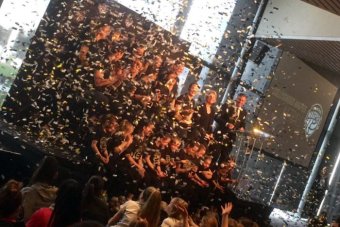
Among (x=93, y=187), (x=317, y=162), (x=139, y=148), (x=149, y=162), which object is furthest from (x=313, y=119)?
(x=93, y=187)

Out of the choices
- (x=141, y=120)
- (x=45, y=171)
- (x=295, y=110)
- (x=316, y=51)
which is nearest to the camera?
(x=45, y=171)

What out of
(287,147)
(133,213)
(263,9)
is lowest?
(133,213)

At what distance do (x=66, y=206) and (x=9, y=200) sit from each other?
52cm

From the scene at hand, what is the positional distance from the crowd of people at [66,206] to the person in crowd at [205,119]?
13.8 feet

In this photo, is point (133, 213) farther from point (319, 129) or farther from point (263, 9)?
point (319, 129)

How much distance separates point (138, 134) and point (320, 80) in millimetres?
7816

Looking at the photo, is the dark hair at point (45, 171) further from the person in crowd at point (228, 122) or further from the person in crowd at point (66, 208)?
the person in crowd at point (228, 122)

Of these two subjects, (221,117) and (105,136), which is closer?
(105,136)

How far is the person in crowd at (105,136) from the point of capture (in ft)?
27.4

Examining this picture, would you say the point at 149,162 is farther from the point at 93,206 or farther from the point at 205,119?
the point at 93,206

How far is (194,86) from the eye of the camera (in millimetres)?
9672

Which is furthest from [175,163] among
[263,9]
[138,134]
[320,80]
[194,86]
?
[320,80]

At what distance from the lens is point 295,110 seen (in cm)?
1368

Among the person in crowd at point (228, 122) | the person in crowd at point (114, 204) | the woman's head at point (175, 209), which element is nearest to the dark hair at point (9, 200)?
the woman's head at point (175, 209)
